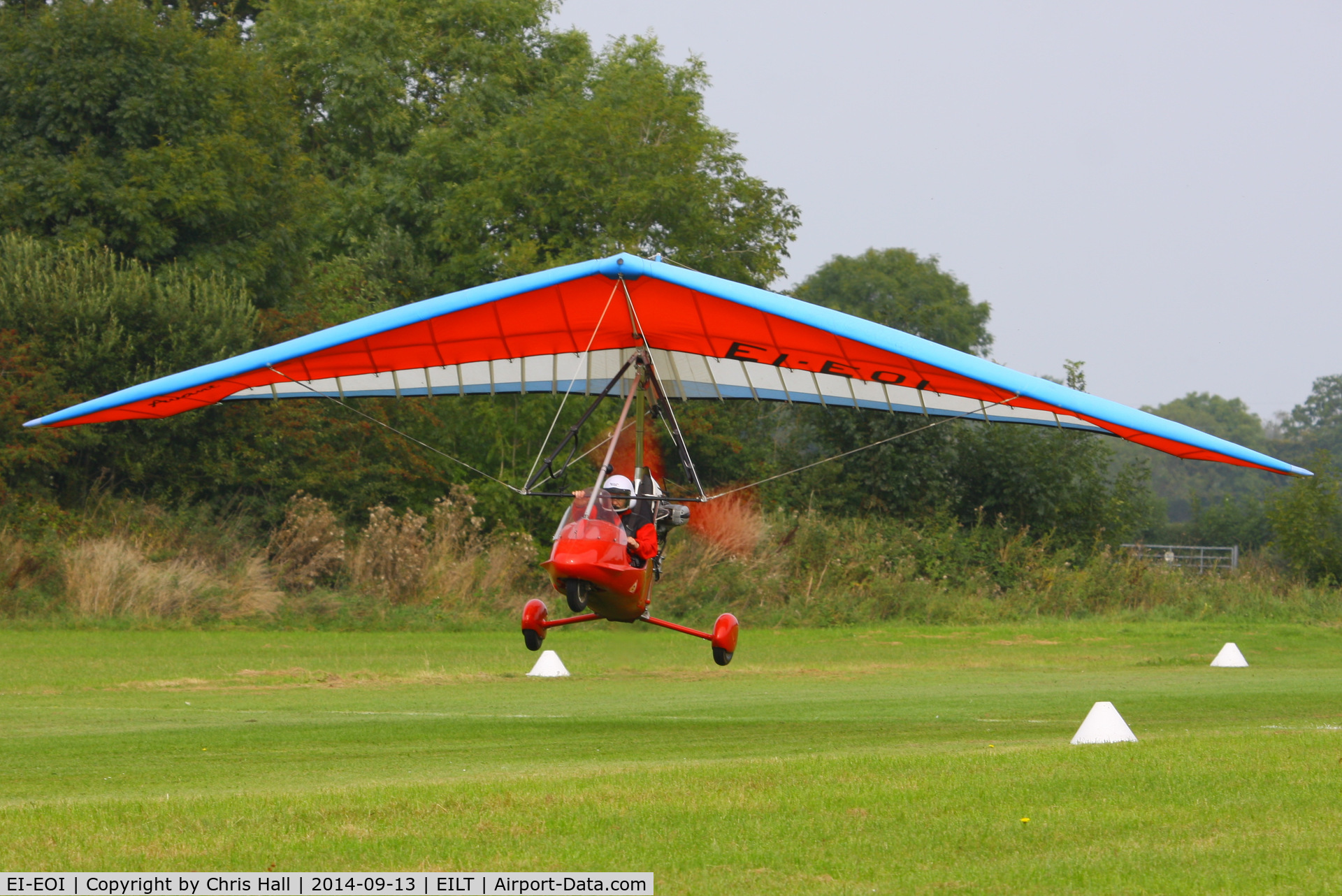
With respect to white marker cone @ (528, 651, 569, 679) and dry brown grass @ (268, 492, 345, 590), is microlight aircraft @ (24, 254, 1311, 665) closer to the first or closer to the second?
white marker cone @ (528, 651, 569, 679)

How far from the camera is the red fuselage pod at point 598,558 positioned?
1095 cm

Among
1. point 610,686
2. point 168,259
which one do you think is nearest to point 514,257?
point 168,259

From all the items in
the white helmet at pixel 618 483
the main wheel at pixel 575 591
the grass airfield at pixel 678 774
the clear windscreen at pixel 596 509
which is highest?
the white helmet at pixel 618 483

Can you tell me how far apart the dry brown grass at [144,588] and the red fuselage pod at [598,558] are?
49.0 feet

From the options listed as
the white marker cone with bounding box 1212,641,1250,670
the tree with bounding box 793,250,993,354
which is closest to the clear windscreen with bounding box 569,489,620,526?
the white marker cone with bounding box 1212,641,1250,670

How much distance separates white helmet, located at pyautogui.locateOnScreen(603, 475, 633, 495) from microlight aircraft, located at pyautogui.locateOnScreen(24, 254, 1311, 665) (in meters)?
0.14

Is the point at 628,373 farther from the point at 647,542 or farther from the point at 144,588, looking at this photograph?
the point at 144,588

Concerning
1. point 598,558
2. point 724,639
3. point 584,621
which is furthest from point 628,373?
point 598,558

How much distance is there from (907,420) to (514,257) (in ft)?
36.3

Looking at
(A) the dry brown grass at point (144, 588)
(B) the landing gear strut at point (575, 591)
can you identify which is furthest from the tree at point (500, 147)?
(B) the landing gear strut at point (575, 591)

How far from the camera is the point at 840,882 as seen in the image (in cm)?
621

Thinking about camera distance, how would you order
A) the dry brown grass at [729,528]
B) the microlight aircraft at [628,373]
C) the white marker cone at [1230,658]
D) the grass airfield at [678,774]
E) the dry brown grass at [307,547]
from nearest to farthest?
the grass airfield at [678,774], the microlight aircraft at [628,373], the white marker cone at [1230,658], the dry brown grass at [307,547], the dry brown grass at [729,528]

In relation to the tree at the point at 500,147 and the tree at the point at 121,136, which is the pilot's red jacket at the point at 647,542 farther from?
the tree at the point at 500,147

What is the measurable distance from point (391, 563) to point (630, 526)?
1607 centimetres
